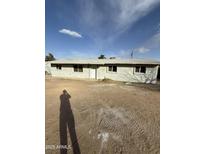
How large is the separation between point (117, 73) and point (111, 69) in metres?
0.63

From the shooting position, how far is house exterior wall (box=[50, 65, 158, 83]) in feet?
26.8

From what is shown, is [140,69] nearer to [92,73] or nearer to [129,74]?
[129,74]

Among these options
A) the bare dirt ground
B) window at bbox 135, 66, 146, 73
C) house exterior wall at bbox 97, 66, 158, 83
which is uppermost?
window at bbox 135, 66, 146, 73

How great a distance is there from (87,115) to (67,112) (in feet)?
1.66

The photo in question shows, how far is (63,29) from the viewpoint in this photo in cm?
357

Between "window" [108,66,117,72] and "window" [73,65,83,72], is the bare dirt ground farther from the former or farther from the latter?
"window" [73,65,83,72]

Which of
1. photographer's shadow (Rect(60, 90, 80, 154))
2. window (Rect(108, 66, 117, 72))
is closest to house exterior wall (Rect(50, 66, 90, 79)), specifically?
window (Rect(108, 66, 117, 72))

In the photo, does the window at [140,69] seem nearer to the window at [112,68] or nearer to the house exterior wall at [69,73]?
the window at [112,68]

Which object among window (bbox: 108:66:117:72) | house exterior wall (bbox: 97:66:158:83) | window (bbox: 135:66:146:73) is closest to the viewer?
house exterior wall (bbox: 97:66:158:83)

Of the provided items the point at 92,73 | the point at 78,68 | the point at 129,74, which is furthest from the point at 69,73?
the point at 129,74

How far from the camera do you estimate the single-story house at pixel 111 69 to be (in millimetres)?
8203

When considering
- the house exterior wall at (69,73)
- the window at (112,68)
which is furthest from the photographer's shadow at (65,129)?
the house exterior wall at (69,73)

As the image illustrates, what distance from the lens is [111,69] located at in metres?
9.34
